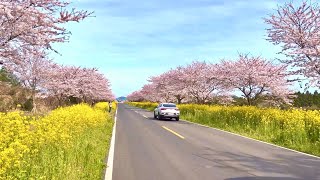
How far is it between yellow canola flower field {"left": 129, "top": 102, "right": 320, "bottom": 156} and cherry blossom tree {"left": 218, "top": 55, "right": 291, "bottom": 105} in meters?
4.50

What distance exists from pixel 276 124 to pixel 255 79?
11189 mm

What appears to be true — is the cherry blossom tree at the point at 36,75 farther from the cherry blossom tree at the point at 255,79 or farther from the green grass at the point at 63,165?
the green grass at the point at 63,165

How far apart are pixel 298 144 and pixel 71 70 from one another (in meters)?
31.7

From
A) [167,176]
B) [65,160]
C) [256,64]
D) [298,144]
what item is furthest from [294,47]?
[65,160]

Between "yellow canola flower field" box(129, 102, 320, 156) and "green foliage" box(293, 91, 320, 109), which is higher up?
"green foliage" box(293, 91, 320, 109)

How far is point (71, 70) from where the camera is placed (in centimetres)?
4059

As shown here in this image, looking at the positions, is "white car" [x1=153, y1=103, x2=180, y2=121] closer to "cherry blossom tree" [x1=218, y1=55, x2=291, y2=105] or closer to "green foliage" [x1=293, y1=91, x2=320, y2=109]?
"cherry blossom tree" [x1=218, y1=55, x2=291, y2=105]

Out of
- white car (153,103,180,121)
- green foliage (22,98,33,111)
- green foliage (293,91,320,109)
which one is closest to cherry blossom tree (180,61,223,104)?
white car (153,103,180,121)

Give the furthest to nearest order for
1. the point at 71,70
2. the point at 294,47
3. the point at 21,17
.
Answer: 1. the point at 71,70
2. the point at 294,47
3. the point at 21,17

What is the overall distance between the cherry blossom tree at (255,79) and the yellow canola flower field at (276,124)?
4497 mm

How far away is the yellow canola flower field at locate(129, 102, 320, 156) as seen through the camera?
1441 centimetres

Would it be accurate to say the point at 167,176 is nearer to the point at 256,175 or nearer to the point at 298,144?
the point at 256,175

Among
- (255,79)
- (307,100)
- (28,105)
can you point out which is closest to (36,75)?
(28,105)

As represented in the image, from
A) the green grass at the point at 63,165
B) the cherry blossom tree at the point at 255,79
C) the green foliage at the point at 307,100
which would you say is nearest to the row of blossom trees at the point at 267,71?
the cherry blossom tree at the point at 255,79
